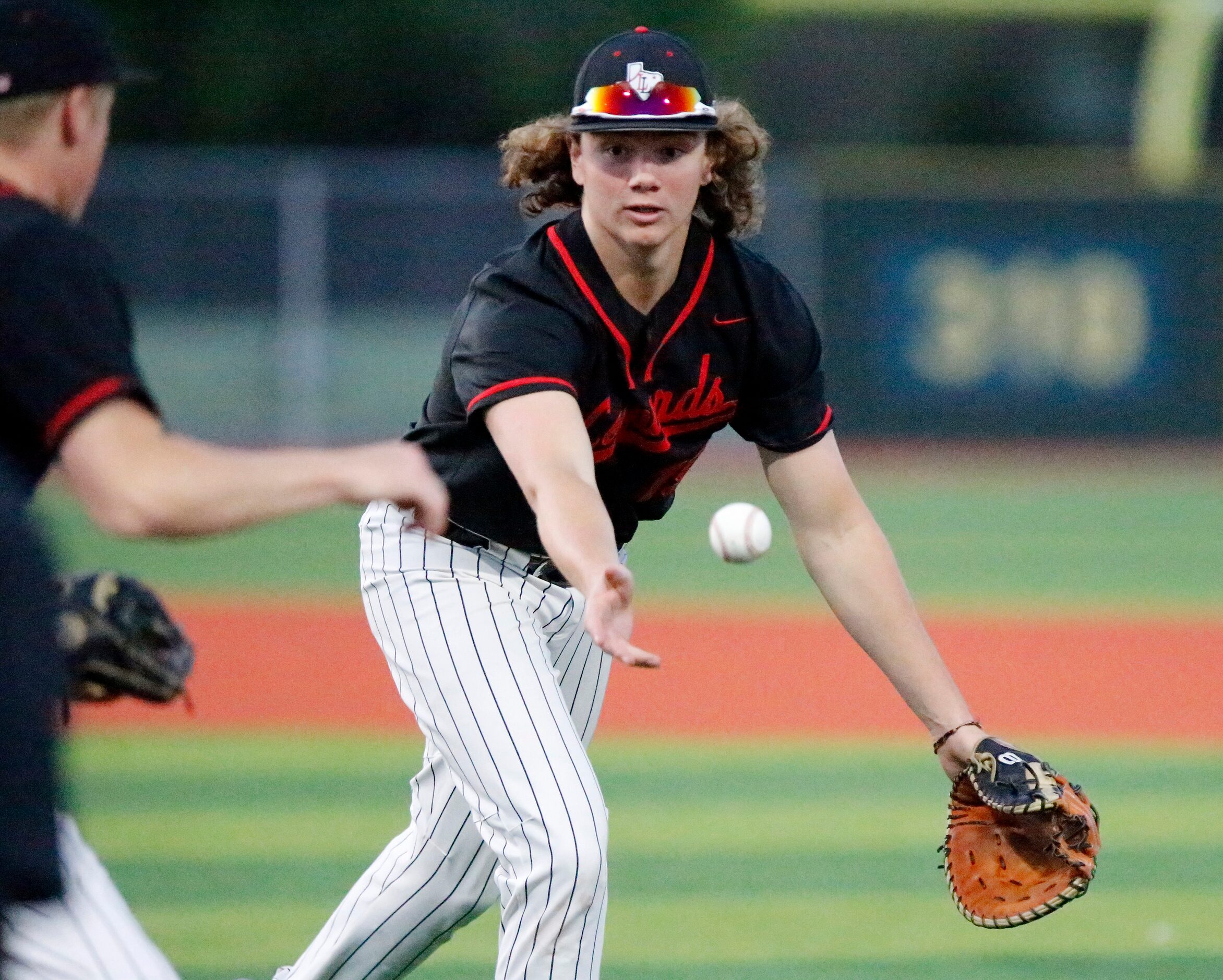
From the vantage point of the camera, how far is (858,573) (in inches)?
169

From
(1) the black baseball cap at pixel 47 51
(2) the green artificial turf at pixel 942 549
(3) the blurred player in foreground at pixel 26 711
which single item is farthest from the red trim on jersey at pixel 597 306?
(2) the green artificial turf at pixel 942 549

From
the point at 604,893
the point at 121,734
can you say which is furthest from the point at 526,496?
the point at 121,734

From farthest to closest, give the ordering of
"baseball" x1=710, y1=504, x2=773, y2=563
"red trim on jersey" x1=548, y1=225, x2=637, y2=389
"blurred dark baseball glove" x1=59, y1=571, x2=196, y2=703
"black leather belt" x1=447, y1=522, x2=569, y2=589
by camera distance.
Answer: "baseball" x1=710, y1=504, x2=773, y2=563 < "black leather belt" x1=447, y1=522, x2=569, y2=589 < "red trim on jersey" x1=548, y1=225, x2=637, y2=389 < "blurred dark baseball glove" x1=59, y1=571, x2=196, y2=703

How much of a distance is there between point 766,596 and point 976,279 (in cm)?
834

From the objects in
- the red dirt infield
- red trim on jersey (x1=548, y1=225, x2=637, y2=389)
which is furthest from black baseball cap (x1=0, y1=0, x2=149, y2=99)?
the red dirt infield

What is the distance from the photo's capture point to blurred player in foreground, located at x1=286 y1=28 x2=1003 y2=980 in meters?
3.71

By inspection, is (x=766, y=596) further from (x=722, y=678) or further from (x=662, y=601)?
(x=722, y=678)

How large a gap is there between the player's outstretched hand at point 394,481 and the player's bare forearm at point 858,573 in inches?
64.1

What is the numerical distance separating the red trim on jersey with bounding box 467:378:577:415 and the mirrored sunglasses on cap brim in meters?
0.60

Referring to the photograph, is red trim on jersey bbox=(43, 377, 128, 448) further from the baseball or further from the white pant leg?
the baseball

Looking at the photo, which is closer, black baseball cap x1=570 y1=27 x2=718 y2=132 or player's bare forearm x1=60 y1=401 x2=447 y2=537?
player's bare forearm x1=60 y1=401 x2=447 y2=537

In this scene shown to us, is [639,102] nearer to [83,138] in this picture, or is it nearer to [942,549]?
[83,138]

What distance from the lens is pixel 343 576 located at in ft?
43.1

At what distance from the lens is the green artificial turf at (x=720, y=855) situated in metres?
5.29
